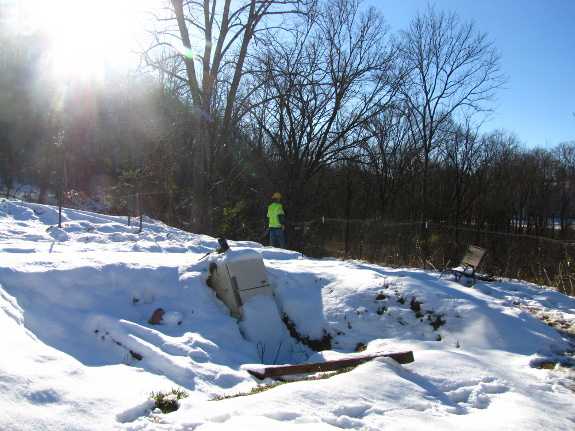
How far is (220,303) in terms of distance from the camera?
6.27m

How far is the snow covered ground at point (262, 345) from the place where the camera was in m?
2.90

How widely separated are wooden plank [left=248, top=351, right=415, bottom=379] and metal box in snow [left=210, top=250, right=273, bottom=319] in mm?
1786

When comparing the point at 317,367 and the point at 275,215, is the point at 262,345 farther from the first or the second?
the point at 275,215

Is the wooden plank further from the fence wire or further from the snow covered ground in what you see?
the fence wire

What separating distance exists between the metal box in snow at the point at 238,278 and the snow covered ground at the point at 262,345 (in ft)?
0.40

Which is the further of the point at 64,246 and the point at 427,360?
the point at 64,246

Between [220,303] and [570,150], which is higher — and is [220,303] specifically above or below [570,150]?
below

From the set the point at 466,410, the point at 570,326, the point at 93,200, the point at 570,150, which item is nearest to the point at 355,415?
the point at 466,410

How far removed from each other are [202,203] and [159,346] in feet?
33.7

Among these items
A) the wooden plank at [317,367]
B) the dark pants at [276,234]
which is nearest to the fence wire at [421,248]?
the dark pants at [276,234]

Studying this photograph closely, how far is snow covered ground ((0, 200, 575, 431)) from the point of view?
2.90 meters

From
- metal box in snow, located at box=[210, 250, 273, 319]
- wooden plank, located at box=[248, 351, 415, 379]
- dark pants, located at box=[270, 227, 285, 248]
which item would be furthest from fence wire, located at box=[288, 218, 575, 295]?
wooden plank, located at box=[248, 351, 415, 379]

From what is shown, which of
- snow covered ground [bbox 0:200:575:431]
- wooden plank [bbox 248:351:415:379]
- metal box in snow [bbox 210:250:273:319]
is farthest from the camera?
metal box in snow [bbox 210:250:273:319]

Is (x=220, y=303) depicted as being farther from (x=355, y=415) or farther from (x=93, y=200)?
(x=93, y=200)
